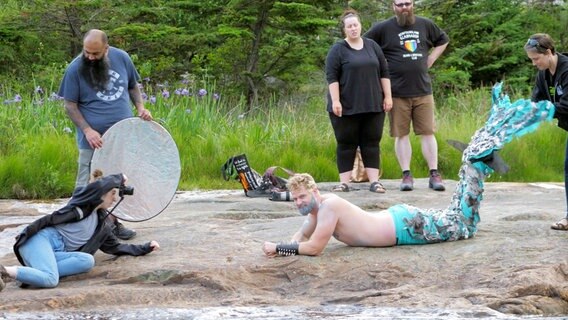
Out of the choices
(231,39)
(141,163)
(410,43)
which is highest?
(231,39)

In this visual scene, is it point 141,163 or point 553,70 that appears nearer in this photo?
→ point 553,70

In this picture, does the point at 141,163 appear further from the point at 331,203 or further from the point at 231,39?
the point at 231,39

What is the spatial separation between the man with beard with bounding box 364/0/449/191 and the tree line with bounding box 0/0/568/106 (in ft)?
20.1

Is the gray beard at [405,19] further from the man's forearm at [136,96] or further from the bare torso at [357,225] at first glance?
the bare torso at [357,225]

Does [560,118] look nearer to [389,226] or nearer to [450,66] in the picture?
[389,226]

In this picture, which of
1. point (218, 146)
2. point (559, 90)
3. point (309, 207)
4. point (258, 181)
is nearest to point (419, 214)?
point (309, 207)

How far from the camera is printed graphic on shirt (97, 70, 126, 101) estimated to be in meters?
6.93

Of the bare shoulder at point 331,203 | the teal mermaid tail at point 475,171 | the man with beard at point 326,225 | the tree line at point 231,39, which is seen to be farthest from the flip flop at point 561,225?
the tree line at point 231,39

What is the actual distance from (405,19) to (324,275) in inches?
154

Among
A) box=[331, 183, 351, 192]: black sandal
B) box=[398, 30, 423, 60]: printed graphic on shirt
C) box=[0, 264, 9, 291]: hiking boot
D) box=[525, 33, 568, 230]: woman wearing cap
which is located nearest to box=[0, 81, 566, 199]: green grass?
box=[331, 183, 351, 192]: black sandal

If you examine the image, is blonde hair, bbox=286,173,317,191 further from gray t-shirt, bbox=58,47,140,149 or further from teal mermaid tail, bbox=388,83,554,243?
gray t-shirt, bbox=58,47,140,149

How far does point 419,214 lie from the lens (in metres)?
6.17

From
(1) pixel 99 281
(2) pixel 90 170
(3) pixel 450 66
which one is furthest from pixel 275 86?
(1) pixel 99 281

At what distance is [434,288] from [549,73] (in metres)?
1.94
